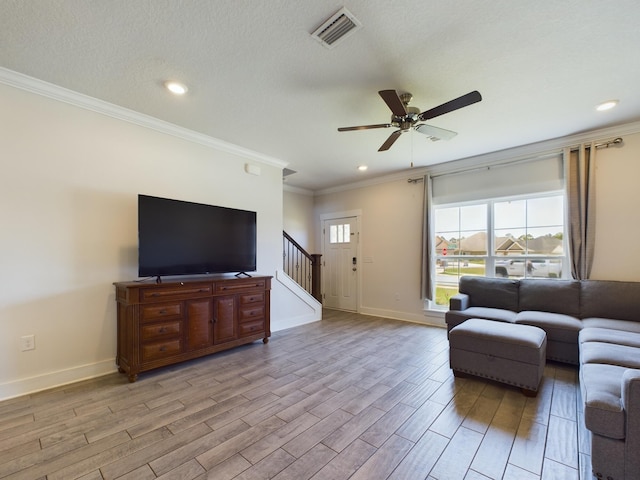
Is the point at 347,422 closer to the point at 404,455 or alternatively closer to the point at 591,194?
the point at 404,455

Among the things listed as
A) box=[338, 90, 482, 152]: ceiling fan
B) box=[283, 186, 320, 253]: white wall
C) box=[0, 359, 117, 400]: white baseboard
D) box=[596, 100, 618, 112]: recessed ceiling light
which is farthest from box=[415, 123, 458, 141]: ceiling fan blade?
box=[0, 359, 117, 400]: white baseboard

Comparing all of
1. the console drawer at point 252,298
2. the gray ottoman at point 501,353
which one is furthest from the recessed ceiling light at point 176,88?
the gray ottoman at point 501,353

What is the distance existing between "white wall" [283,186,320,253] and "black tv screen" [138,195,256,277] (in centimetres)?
233

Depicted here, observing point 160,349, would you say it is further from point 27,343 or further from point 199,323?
point 27,343

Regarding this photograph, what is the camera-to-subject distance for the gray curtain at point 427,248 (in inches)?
191

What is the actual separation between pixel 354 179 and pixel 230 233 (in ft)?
10.2

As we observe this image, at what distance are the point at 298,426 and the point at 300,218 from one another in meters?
4.94

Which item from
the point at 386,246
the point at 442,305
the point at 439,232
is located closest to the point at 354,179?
the point at 386,246

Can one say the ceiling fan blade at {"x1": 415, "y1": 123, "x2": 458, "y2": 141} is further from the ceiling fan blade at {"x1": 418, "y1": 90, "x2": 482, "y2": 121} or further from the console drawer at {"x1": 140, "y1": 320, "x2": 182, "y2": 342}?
the console drawer at {"x1": 140, "y1": 320, "x2": 182, "y2": 342}

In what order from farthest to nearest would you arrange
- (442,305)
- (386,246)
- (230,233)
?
(386,246)
(442,305)
(230,233)

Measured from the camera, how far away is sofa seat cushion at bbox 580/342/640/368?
205 cm

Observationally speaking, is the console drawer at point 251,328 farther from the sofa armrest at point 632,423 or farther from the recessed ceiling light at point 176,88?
the sofa armrest at point 632,423

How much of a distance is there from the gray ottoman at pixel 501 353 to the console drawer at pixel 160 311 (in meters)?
2.89

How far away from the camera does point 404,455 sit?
68.9 inches
